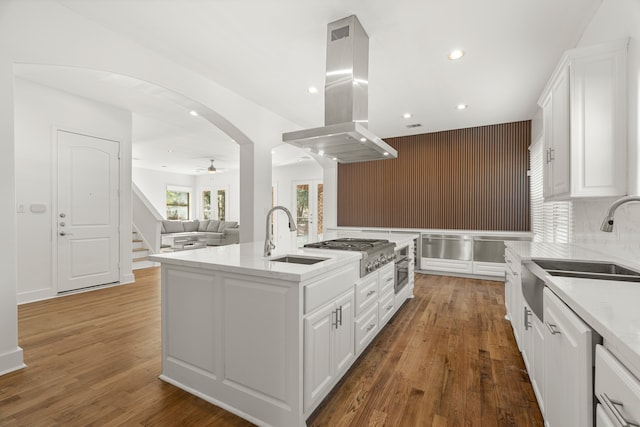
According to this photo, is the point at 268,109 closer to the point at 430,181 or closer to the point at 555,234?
the point at 430,181

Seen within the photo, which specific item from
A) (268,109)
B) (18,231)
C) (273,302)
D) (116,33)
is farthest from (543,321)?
(18,231)

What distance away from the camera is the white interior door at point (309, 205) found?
9.38 m

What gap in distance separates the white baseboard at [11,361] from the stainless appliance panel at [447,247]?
5.59 meters

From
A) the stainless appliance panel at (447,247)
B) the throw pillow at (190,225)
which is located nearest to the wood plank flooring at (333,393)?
the stainless appliance panel at (447,247)

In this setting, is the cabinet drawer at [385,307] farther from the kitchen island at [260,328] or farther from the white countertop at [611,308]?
the white countertop at [611,308]

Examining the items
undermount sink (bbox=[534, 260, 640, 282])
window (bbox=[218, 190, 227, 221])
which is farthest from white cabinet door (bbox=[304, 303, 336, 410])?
window (bbox=[218, 190, 227, 221])

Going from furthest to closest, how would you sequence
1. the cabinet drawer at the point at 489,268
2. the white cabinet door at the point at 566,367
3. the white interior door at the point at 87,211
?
the cabinet drawer at the point at 489,268, the white interior door at the point at 87,211, the white cabinet door at the point at 566,367

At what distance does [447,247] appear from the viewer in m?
5.57

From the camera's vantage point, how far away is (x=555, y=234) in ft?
12.1

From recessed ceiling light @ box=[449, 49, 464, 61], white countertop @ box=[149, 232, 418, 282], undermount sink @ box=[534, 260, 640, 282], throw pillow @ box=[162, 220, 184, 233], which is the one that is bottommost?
throw pillow @ box=[162, 220, 184, 233]

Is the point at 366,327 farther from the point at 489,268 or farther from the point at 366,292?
the point at 489,268

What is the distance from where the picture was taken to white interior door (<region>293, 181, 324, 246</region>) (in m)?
9.38

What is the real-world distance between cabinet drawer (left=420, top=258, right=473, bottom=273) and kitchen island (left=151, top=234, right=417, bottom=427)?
3950 millimetres

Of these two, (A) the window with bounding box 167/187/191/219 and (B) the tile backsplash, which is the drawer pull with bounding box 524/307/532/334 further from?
(A) the window with bounding box 167/187/191/219
